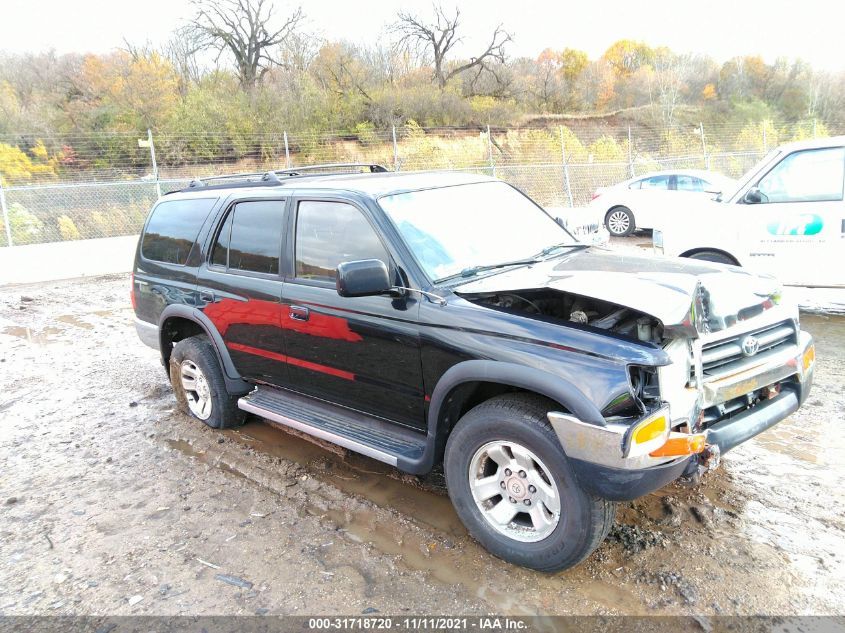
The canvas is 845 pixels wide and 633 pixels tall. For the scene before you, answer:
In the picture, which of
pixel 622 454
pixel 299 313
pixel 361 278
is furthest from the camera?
pixel 299 313

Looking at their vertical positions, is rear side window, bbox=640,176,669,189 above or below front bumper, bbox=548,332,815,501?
above

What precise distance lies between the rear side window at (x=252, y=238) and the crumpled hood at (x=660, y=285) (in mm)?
1501

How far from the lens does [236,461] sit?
4375mm

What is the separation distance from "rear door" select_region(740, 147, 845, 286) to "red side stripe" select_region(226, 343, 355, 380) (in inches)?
202

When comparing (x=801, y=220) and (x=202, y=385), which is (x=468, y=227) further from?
(x=801, y=220)

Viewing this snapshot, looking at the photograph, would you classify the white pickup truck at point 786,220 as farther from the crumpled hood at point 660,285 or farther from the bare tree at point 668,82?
the bare tree at point 668,82

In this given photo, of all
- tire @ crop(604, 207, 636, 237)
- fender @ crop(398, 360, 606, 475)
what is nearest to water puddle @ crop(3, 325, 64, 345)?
fender @ crop(398, 360, 606, 475)

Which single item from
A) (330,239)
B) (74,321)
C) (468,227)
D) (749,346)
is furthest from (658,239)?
(74,321)

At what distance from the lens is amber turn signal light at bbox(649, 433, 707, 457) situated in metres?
2.63

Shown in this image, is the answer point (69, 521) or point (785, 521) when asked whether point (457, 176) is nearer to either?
point (785, 521)

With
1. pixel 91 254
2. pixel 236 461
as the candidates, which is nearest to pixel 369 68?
pixel 91 254

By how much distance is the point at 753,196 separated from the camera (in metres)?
6.64

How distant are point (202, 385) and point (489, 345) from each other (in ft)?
9.49

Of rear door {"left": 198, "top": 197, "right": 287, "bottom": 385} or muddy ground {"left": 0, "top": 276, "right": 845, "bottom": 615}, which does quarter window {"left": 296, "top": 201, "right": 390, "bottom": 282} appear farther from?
muddy ground {"left": 0, "top": 276, "right": 845, "bottom": 615}
